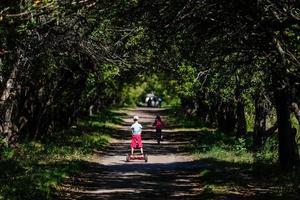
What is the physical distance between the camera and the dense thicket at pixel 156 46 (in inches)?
438

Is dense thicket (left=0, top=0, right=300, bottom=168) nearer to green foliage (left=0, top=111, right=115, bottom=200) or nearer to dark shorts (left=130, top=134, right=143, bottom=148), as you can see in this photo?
green foliage (left=0, top=111, right=115, bottom=200)

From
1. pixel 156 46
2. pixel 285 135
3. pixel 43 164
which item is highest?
pixel 156 46

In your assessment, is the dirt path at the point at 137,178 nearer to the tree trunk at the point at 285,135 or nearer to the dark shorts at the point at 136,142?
the dark shorts at the point at 136,142

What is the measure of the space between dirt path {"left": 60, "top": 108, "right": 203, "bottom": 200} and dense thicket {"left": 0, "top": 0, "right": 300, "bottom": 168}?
10.5ft

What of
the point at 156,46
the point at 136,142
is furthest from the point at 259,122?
the point at 156,46

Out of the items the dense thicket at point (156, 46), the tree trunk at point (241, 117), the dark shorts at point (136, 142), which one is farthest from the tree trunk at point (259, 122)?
the dark shorts at point (136, 142)

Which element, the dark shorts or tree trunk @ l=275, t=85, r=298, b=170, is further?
the dark shorts

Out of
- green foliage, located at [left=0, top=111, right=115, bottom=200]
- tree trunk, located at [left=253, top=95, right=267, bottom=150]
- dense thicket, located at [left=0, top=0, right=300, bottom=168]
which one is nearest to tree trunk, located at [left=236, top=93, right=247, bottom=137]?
dense thicket, located at [left=0, top=0, right=300, bottom=168]

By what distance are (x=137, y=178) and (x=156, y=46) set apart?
4.27 meters

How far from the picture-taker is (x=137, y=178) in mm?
19625

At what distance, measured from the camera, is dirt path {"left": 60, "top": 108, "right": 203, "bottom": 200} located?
16.4 metres

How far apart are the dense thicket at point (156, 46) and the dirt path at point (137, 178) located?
10.5 feet

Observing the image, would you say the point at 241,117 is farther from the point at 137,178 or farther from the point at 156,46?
the point at 137,178

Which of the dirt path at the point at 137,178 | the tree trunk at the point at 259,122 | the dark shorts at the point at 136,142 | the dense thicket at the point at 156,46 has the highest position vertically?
the dense thicket at the point at 156,46
